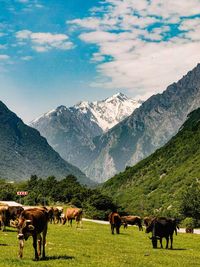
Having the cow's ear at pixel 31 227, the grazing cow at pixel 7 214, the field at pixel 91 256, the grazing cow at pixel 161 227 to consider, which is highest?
the grazing cow at pixel 7 214

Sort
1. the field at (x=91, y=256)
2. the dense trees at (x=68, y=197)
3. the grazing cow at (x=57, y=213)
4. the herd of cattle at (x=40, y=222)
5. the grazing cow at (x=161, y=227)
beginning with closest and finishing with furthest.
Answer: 1. the herd of cattle at (x=40, y=222)
2. the field at (x=91, y=256)
3. the grazing cow at (x=161, y=227)
4. the grazing cow at (x=57, y=213)
5. the dense trees at (x=68, y=197)

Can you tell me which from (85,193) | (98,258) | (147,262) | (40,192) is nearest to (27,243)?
(98,258)

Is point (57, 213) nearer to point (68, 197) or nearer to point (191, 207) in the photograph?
point (191, 207)

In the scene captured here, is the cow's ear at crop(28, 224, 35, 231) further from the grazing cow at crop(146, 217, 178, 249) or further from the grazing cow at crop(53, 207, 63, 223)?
the grazing cow at crop(53, 207, 63, 223)

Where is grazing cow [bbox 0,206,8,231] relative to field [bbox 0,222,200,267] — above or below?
above

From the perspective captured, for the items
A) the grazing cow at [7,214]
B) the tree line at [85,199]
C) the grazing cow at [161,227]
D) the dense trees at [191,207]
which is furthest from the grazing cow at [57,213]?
the dense trees at [191,207]

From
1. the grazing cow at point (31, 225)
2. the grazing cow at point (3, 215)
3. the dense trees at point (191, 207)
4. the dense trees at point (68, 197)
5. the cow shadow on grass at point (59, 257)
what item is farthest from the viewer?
the dense trees at point (68, 197)

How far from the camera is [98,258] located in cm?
2648

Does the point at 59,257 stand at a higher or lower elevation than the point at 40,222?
lower

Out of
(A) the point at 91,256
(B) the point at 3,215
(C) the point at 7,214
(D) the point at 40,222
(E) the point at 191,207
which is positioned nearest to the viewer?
(D) the point at 40,222

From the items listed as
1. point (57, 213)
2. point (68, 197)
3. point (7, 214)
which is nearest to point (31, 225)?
point (7, 214)

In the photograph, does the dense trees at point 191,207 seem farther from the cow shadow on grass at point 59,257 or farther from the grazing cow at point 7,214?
the cow shadow on grass at point 59,257

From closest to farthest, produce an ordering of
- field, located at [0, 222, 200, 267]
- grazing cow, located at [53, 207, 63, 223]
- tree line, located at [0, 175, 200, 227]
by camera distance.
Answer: field, located at [0, 222, 200, 267] < grazing cow, located at [53, 207, 63, 223] < tree line, located at [0, 175, 200, 227]

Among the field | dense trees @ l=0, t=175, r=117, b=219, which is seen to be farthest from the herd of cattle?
dense trees @ l=0, t=175, r=117, b=219
